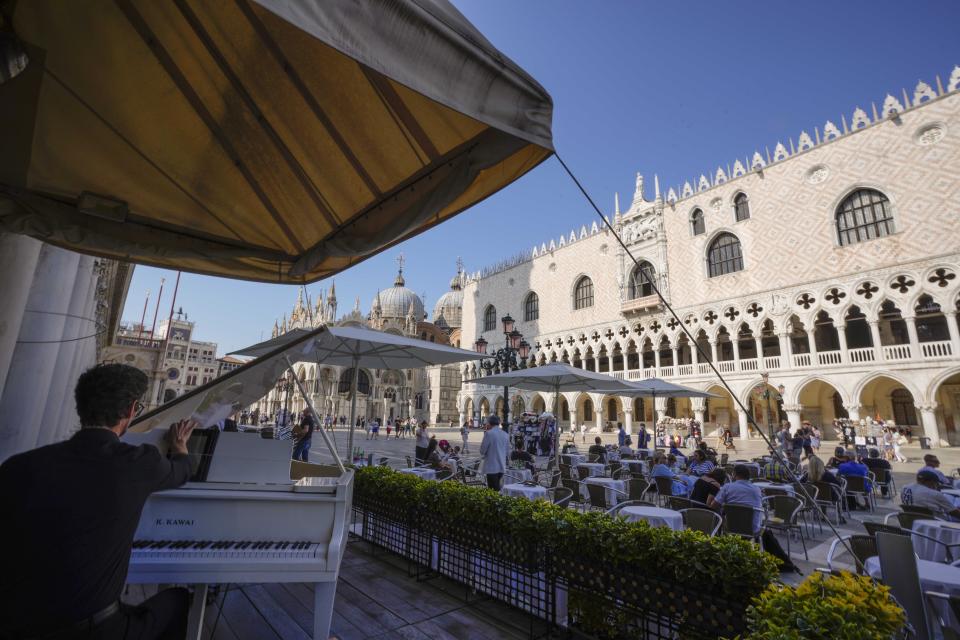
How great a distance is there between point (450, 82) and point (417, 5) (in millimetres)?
230

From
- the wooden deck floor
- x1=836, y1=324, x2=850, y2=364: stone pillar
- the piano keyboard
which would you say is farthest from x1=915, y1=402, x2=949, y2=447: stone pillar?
the piano keyboard

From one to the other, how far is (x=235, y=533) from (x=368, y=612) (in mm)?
1423

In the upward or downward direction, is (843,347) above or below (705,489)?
above

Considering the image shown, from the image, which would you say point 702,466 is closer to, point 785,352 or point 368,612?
point 368,612

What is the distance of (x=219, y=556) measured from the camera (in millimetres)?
2230

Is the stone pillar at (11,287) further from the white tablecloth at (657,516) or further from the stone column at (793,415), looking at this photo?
the stone column at (793,415)

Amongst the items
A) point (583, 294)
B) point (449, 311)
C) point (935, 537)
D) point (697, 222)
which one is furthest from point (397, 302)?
point (935, 537)

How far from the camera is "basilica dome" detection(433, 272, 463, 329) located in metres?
57.2

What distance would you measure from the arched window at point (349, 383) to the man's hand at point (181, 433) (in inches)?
1669

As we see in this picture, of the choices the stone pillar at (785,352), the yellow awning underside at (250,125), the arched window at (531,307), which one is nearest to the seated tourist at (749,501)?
the yellow awning underside at (250,125)

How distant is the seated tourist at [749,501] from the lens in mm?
4691

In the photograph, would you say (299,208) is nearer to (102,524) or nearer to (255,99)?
(255,99)

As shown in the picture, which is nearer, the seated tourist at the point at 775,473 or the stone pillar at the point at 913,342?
the seated tourist at the point at 775,473

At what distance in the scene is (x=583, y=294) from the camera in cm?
3206
